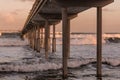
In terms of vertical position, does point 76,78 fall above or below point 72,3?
below

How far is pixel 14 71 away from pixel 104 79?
9.54 meters

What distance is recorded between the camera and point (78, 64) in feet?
125

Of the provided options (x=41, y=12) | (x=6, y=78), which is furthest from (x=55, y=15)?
(x=6, y=78)

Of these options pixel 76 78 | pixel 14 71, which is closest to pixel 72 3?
pixel 76 78

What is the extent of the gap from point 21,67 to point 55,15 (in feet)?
47.2

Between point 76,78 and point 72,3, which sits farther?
point 72,3

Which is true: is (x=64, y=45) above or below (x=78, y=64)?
above

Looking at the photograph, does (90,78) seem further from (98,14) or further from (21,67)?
(21,67)

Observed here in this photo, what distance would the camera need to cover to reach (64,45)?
26.8m

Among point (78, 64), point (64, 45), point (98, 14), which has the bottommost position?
point (78, 64)

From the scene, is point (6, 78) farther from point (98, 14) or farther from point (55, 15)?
point (55, 15)

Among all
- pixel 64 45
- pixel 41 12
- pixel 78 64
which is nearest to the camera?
pixel 64 45

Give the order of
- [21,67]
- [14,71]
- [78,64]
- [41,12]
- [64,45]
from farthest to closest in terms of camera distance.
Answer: [41,12] → [78,64] → [21,67] → [14,71] → [64,45]

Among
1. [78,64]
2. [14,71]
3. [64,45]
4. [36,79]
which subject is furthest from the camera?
[78,64]
